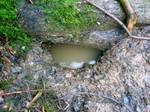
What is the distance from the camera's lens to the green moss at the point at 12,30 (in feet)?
9.25

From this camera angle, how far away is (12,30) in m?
2.83

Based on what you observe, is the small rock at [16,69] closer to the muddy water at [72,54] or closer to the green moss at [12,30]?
the green moss at [12,30]

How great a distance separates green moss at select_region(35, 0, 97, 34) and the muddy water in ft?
0.50

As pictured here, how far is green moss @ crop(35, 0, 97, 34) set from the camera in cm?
284

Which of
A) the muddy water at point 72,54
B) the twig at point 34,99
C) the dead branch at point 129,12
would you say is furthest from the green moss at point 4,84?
the dead branch at point 129,12

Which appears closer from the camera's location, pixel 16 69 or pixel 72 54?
pixel 16 69

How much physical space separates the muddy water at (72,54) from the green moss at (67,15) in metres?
0.15

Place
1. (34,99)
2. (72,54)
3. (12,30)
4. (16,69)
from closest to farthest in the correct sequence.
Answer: (34,99), (16,69), (12,30), (72,54)

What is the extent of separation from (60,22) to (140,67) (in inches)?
29.2

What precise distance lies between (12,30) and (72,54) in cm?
54

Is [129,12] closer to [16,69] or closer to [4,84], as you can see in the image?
[16,69]

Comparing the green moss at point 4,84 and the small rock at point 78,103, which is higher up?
the green moss at point 4,84

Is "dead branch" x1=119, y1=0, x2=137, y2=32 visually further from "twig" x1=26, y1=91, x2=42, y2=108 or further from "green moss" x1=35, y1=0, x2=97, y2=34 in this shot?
"twig" x1=26, y1=91, x2=42, y2=108

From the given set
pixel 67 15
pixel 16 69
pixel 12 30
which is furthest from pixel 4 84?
pixel 67 15
